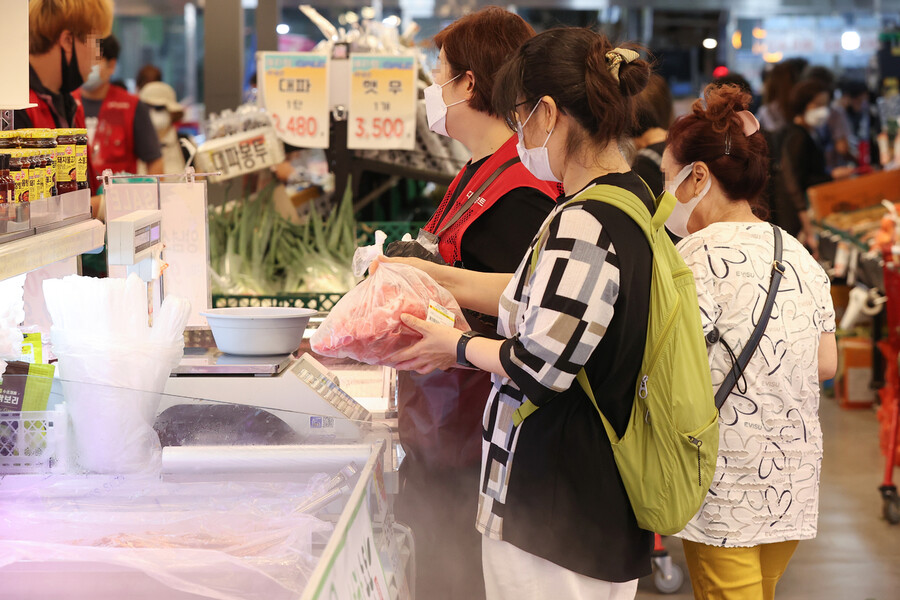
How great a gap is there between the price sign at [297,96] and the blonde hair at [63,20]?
3.25ft

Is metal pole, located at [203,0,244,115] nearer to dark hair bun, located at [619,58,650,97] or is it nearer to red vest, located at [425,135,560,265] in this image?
red vest, located at [425,135,560,265]

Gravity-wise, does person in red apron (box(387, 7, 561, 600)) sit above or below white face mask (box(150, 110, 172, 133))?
below

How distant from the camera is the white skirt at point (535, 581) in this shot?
1.60 meters

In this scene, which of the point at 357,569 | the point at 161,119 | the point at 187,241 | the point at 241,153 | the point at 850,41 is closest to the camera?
the point at 357,569

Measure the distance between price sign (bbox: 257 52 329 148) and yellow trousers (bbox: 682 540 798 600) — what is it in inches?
101

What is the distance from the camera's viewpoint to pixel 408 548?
5.46ft

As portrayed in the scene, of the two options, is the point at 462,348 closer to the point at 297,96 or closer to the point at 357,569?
the point at 357,569

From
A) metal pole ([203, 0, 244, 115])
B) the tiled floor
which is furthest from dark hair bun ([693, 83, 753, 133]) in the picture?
metal pole ([203, 0, 244, 115])

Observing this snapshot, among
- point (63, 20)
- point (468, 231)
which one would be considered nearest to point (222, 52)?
point (63, 20)

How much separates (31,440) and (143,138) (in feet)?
12.5

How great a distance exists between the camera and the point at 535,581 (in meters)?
1.62

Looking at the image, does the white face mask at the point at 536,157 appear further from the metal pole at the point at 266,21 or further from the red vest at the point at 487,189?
the metal pole at the point at 266,21

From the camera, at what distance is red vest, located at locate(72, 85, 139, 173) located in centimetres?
507

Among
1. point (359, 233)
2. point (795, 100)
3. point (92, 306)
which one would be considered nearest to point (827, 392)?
point (795, 100)
